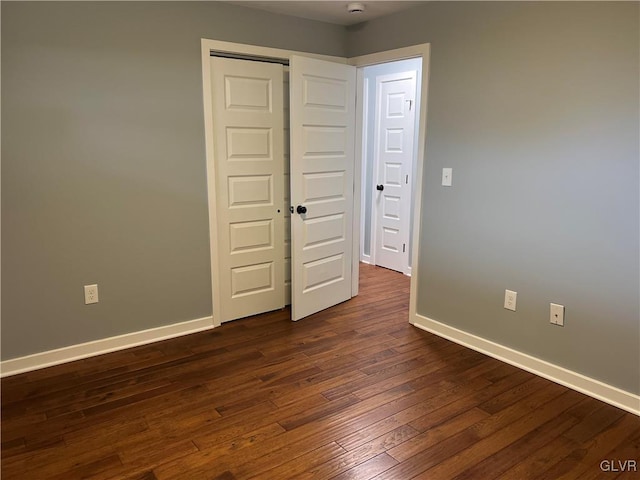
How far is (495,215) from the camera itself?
2.94m

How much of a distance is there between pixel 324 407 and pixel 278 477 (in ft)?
1.86

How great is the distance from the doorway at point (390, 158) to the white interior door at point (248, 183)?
5.62 ft

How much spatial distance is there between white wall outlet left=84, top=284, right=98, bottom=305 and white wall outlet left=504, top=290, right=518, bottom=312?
267cm

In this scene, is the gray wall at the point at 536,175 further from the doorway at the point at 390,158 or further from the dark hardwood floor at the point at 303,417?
the doorway at the point at 390,158

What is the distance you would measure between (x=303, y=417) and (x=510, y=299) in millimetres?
1526

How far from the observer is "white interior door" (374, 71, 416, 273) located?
4.78 m

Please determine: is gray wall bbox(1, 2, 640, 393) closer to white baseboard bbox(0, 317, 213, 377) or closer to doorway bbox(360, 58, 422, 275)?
white baseboard bbox(0, 317, 213, 377)

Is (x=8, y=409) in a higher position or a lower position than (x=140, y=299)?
lower

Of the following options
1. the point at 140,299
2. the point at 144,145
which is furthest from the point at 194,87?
the point at 140,299

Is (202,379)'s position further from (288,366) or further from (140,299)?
(140,299)

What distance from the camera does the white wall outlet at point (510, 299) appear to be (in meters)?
2.90

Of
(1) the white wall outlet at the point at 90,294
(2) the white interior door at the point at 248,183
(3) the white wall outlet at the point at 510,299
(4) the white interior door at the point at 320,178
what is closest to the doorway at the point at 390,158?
(4) the white interior door at the point at 320,178

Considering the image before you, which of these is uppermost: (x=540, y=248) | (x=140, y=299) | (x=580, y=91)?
(x=580, y=91)

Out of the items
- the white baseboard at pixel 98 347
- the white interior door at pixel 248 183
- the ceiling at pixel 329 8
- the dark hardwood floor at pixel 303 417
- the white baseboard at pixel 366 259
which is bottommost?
the dark hardwood floor at pixel 303 417
